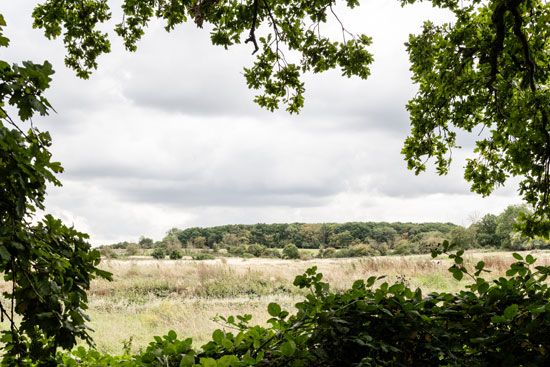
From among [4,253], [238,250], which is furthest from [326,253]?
[4,253]

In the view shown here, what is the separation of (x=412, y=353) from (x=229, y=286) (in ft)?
41.7

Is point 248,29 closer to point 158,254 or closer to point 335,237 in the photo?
point 158,254

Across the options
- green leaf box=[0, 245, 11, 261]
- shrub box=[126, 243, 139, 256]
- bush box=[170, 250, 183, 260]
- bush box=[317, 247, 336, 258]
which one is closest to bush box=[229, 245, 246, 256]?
bush box=[317, 247, 336, 258]

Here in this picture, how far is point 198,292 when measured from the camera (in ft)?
44.4

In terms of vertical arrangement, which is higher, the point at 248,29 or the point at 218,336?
the point at 248,29

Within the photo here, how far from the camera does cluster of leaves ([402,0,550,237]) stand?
441 centimetres

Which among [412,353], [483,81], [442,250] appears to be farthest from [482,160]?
[412,353]

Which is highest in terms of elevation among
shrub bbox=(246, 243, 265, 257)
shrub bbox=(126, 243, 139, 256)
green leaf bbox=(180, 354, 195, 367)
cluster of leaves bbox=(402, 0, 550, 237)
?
cluster of leaves bbox=(402, 0, 550, 237)

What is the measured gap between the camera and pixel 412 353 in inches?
71.5

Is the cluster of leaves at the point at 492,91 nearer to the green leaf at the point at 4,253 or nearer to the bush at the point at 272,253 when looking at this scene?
the green leaf at the point at 4,253

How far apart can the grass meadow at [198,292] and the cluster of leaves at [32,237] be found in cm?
613

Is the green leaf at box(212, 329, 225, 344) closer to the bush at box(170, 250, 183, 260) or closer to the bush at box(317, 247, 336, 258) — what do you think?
the bush at box(170, 250, 183, 260)

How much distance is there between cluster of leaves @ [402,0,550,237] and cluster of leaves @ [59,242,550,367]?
2958mm

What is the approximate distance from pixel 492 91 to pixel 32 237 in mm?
6017
